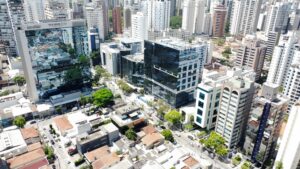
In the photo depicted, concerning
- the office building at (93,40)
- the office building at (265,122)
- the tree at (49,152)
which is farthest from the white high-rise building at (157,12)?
the tree at (49,152)

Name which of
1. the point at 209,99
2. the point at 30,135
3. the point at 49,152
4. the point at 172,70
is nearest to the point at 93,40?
the point at 172,70

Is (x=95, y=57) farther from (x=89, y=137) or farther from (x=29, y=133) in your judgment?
(x=89, y=137)

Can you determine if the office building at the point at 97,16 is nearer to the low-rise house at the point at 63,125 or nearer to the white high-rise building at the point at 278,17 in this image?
the low-rise house at the point at 63,125

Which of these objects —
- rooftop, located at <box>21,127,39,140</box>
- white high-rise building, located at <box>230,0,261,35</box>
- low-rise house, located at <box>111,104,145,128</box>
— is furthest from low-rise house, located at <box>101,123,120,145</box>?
white high-rise building, located at <box>230,0,261,35</box>

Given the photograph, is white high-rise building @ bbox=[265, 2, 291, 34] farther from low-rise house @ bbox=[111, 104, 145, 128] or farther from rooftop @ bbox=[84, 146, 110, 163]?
rooftop @ bbox=[84, 146, 110, 163]

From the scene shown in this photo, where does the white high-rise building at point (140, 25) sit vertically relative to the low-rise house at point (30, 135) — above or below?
above

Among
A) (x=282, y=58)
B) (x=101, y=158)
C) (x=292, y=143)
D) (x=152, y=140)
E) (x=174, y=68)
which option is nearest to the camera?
(x=292, y=143)

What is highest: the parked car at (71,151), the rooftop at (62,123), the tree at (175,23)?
the tree at (175,23)
